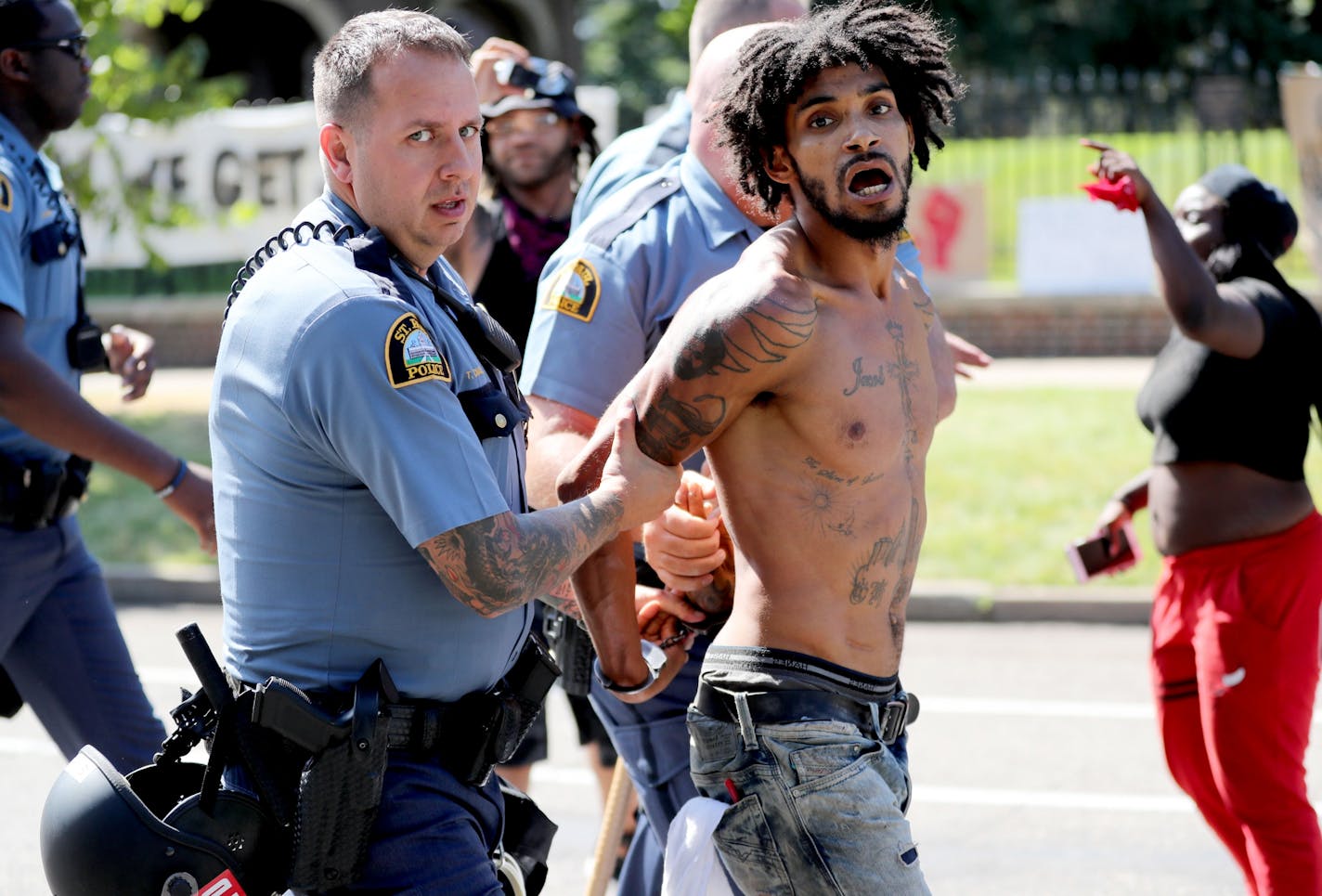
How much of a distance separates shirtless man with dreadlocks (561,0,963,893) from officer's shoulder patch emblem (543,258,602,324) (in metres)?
0.72

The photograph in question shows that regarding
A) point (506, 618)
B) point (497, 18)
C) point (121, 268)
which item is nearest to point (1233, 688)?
point (506, 618)

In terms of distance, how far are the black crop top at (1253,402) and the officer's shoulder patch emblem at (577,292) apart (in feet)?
6.28

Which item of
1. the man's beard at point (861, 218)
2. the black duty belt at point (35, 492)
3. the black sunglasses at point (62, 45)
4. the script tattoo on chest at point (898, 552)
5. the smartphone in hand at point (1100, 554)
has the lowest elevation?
the smartphone in hand at point (1100, 554)

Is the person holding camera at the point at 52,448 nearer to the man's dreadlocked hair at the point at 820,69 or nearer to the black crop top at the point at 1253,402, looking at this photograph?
the man's dreadlocked hair at the point at 820,69

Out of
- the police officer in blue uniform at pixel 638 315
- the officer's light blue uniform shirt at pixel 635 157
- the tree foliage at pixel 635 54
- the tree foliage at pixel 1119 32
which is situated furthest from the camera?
the tree foliage at pixel 635 54

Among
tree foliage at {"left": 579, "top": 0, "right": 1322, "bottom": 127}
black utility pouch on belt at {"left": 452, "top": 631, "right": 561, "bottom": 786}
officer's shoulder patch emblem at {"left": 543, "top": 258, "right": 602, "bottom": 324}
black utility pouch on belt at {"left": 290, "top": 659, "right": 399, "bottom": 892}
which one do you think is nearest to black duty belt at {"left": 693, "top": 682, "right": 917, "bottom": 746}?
black utility pouch on belt at {"left": 452, "top": 631, "right": 561, "bottom": 786}

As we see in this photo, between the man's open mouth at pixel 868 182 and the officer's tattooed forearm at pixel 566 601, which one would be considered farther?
the officer's tattooed forearm at pixel 566 601

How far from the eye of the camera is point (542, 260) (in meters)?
5.69

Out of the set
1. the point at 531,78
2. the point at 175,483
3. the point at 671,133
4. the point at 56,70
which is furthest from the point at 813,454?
the point at 531,78

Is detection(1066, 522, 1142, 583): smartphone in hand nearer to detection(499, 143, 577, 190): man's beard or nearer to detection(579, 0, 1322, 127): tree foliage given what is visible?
detection(499, 143, 577, 190): man's beard

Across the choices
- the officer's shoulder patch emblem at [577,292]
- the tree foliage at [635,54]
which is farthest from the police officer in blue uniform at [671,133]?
the tree foliage at [635,54]

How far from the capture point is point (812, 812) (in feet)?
9.64

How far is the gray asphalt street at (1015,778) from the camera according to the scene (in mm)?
5461

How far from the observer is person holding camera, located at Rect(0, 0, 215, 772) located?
4.02 metres
